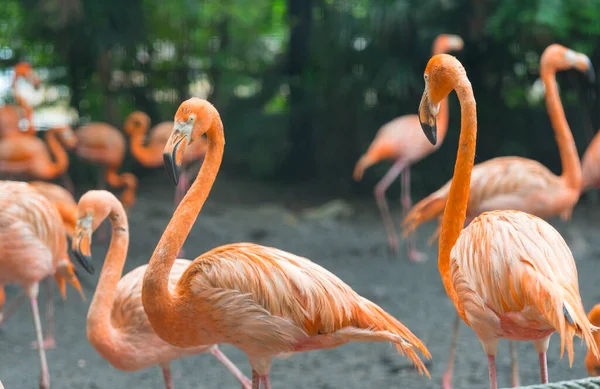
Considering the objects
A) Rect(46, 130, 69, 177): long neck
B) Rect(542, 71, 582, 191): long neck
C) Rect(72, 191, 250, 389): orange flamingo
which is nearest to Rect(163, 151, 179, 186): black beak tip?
Rect(72, 191, 250, 389): orange flamingo

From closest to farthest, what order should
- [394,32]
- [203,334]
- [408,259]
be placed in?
[203,334]
[408,259]
[394,32]

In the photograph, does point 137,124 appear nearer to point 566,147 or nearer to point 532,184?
point 532,184

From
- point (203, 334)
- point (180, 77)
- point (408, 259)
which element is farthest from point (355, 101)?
point (203, 334)

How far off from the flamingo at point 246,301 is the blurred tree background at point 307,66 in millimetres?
5057

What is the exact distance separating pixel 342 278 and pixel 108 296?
122 inches

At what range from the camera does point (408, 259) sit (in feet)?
21.2

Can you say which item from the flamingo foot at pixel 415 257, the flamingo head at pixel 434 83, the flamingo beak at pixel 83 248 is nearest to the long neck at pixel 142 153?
the flamingo foot at pixel 415 257

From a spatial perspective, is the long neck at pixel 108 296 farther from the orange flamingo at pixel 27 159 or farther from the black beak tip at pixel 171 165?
the orange flamingo at pixel 27 159

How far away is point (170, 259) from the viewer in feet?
8.16

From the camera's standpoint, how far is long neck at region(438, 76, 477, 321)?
8.07 ft

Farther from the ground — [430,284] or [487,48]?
Answer: [487,48]

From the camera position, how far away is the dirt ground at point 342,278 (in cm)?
393

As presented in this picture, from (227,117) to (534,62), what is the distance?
150 inches

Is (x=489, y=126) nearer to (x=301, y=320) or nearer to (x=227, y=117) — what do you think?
(x=227, y=117)
